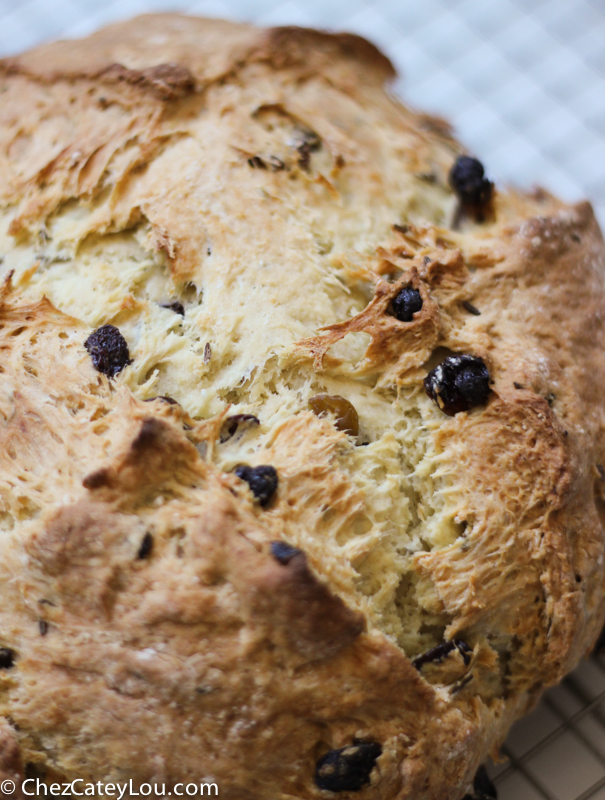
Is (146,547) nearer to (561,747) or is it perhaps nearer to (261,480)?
(261,480)

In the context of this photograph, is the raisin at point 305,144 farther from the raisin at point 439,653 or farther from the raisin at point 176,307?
the raisin at point 439,653

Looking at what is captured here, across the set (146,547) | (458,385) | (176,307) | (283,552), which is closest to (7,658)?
(146,547)

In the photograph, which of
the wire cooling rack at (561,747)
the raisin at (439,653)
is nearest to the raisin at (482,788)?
the wire cooling rack at (561,747)

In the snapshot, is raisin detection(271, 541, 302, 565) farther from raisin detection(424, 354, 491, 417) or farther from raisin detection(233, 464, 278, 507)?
raisin detection(424, 354, 491, 417)

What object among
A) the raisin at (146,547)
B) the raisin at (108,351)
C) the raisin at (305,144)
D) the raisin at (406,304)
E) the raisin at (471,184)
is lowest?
the raisin at (146,547)

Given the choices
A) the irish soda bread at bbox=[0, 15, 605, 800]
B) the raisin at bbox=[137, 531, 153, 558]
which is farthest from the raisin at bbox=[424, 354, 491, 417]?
the raisin at bbox=[137, 531, 153, 558]

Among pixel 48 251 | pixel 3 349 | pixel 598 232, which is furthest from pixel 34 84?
pixel 598 232

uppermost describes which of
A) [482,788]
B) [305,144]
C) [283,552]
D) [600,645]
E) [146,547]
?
[305,144]
